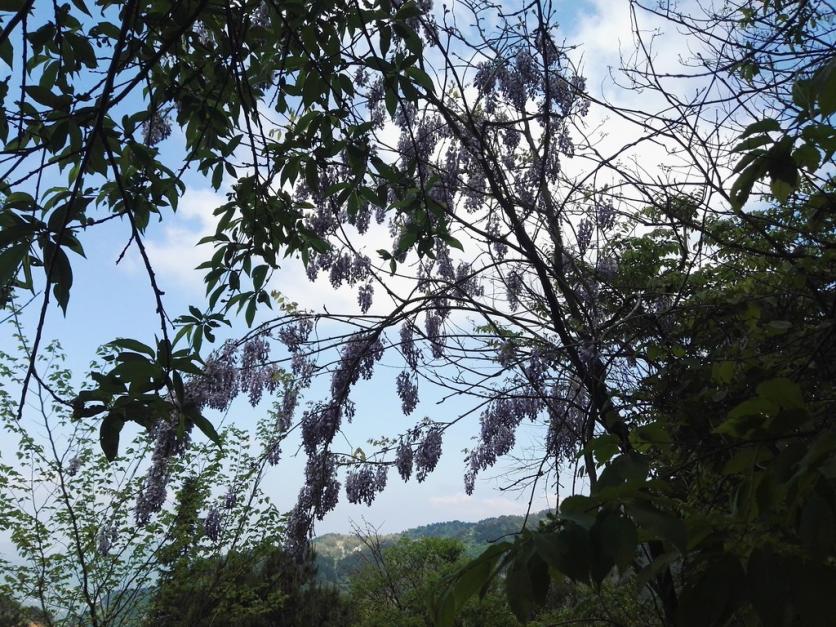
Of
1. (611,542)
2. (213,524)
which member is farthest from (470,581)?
(213,524)

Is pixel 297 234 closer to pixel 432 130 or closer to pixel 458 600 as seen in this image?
pixel 432 130

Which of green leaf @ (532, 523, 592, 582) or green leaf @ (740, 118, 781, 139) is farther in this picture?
green leaf @ (740, 118, 781, 139)

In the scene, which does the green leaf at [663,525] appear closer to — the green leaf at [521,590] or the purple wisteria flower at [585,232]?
the green leaf at [521,590]

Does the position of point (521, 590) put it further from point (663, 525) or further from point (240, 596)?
point (240, 596)

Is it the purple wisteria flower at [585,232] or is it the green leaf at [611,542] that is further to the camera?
the purple wisteria flower at [585,232]

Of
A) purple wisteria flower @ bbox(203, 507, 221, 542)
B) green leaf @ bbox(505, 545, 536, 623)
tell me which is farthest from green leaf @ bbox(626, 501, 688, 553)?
purple wisteria flower @ bbox(203, 507, 221, 542)

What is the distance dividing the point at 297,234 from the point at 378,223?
77.8 inches

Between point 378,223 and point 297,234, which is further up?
point 378,223

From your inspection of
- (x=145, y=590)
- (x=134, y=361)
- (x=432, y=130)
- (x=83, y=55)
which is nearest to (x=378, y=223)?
(x=432, y=130)

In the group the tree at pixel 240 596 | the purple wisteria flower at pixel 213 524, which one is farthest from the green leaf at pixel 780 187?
the tree at pixel 240 596

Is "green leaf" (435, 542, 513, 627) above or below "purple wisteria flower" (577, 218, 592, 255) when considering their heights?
below

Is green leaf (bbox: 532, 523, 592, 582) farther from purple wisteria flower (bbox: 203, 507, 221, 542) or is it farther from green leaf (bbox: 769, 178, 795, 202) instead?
purple wisteria flower (bbox: 203, 507, 221, 542)

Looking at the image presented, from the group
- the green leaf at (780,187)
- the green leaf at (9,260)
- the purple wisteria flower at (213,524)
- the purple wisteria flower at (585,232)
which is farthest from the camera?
the purple wisteria flower at (213,524)

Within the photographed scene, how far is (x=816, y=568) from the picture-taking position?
0.64m
